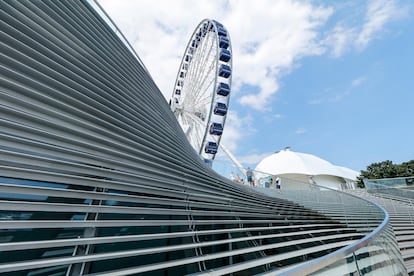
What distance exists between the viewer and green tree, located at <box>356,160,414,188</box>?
844 inches

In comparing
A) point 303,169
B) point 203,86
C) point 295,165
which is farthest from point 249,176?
point 295,165

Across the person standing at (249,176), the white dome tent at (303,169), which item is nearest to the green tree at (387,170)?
the white dome tent at (303,169)

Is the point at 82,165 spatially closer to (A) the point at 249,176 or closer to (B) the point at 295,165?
(A) the point at 249,176

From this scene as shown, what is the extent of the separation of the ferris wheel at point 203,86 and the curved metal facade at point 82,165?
9430mm

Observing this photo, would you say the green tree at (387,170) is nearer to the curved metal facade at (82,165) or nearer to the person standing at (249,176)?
the person standing at (249,176)

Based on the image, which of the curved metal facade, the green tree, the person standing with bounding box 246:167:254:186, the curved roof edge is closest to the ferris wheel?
the person standing with bounding box 246:167:254:186

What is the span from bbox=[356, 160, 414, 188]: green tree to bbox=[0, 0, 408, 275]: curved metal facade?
Result: 78.2 ft

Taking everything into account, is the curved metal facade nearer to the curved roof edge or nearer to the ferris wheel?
the ferris wheel

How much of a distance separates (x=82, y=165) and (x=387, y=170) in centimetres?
2794

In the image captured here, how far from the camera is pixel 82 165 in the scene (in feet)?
6.21

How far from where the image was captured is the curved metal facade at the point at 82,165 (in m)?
1.53

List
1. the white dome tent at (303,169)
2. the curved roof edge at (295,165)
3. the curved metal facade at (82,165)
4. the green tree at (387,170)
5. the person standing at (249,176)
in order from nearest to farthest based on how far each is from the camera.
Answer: the curved metal facade at (82,165), the person standing at (249,176), the green tree at (387,170), the white dome tent at (303,169), the curved roof edge at (295,165)

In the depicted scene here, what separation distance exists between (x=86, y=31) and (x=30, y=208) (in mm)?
2171

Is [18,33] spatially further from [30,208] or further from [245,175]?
[245,175]
